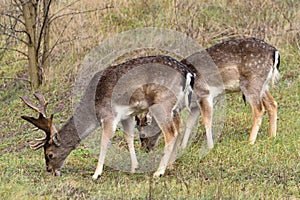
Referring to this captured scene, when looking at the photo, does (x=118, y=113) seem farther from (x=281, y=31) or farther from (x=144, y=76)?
(x=281, y=31)

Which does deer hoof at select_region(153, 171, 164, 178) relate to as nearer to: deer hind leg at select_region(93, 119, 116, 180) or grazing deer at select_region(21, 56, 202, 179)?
grazing deer at select_region(21, 56, 202, 179)

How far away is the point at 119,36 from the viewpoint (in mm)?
14453

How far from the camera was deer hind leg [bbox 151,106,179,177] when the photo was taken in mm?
A: 8617

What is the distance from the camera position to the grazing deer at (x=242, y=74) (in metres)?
10.1

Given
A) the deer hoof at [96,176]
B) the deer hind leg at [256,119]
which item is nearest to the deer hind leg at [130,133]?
the deer hoof at [96,176]

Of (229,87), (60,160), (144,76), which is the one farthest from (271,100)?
(60,160)

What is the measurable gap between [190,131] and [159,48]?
3934 mm

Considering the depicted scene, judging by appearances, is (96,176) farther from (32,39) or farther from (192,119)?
(32,39)

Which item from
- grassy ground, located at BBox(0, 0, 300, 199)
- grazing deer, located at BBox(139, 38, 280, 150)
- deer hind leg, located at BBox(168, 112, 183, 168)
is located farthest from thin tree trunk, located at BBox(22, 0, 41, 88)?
deer hind leg, located at BBox(168, 112, 183, 168)

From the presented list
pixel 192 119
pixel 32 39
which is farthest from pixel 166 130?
pixel 32 39

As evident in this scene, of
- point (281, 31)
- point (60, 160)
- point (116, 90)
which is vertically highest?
point (116, 90)

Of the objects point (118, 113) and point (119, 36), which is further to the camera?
point (119, 36)

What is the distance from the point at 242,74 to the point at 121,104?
2285 millimetres

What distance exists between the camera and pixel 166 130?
343 inches
